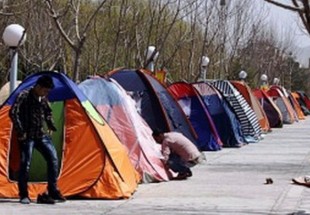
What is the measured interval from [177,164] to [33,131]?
3852 millimetres

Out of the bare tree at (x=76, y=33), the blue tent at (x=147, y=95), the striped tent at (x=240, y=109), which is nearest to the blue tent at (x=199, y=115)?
the striped tent at (x=240, y=109)

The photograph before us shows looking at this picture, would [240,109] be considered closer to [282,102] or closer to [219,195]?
[219,195]

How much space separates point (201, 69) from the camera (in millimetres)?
34750

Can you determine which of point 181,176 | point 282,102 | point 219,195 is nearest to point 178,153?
point 181,176

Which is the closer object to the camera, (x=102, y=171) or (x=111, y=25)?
(x=102, y=171)

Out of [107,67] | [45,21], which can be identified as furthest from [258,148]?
[107,67]

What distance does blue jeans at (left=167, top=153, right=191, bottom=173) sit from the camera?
1409cm

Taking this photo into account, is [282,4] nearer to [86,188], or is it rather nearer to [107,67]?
[86,188]

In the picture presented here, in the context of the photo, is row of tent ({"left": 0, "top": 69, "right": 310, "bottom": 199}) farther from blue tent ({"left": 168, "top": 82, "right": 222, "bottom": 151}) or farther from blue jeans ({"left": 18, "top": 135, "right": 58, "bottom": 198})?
blue tent ({"left": 168, "top": 82, "right": 222, "bottom": 151})

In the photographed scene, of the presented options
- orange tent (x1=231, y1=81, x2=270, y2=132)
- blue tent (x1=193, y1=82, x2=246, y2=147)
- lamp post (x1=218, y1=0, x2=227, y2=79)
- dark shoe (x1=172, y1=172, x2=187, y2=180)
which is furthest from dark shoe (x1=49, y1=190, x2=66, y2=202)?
lamp post (x1=218, y1=0, x2=227, y2=79)

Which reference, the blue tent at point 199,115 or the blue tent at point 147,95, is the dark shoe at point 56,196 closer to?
the blue tent at point 147,95

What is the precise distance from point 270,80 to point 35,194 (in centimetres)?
5278

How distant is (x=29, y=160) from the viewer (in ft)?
36.1

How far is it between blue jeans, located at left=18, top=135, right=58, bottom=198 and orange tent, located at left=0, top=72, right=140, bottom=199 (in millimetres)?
388
